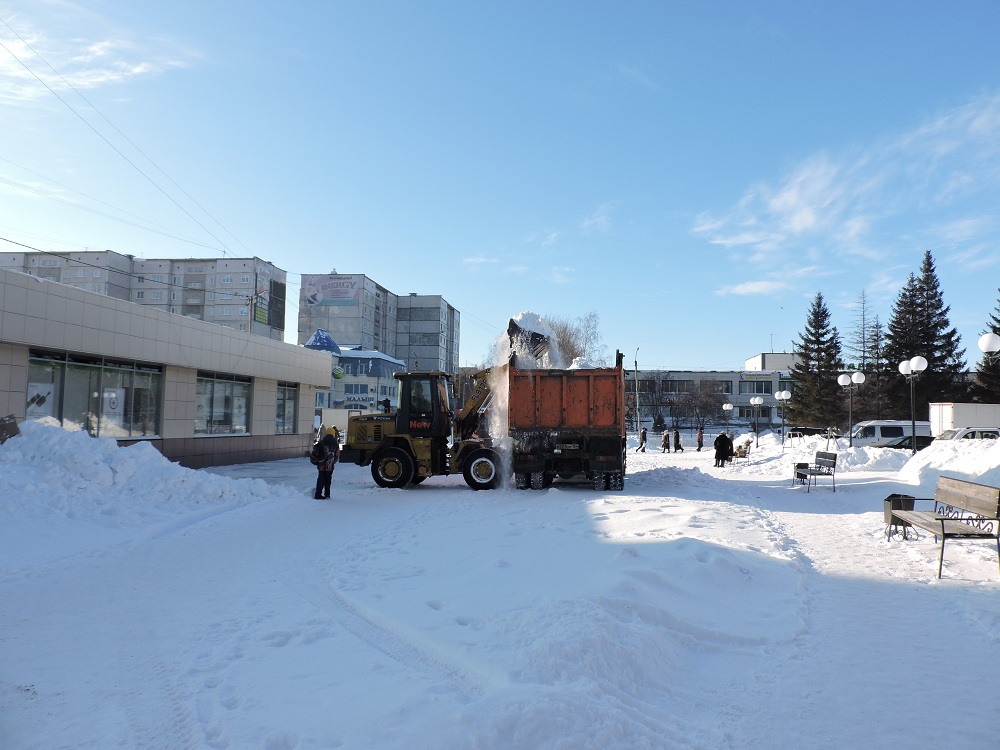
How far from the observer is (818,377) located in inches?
2215

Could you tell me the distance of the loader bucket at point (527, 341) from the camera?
17.3 metres

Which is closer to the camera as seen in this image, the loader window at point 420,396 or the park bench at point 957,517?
the park bench at point 957,517

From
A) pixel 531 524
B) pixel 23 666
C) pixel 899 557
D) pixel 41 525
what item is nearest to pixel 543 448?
pixel 531 524

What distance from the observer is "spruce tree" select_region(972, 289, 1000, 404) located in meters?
45.6

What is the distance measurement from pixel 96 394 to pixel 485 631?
1725 cm

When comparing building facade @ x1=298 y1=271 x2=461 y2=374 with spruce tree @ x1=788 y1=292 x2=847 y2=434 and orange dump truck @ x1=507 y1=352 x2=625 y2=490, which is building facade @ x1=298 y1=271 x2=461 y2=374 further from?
orange dump truck @ x1=507 y1=352 x2=625 y2=490

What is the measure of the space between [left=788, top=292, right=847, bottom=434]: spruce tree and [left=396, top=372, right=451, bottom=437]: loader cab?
4555cm

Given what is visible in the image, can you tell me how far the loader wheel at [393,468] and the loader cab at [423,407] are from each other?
0.62m

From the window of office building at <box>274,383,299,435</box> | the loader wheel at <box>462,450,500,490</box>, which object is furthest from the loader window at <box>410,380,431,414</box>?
the window of office building at <box>274,383,299,435</box>

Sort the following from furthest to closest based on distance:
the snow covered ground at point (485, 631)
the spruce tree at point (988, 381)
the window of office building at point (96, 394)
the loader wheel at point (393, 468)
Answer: the spruce tree at point (988, 381) → the loader wheel at point (393, 468) → the window of office building at point (96, 394) → the snow covered ground at point (485, 631)

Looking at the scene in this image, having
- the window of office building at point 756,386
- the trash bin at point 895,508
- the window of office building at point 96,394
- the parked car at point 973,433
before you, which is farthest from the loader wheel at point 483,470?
the window of office building at point 756,386

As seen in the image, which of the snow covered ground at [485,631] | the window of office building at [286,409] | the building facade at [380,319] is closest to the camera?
the snow covered ground at [485,631]

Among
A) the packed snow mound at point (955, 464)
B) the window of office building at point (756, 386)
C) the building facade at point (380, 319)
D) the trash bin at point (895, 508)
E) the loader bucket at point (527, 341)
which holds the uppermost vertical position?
the building facade at point (380, 319)

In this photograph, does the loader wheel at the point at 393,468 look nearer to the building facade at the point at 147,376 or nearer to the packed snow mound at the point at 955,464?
the building facade at the point at 147,376
